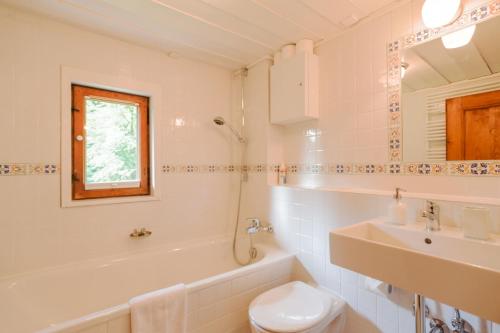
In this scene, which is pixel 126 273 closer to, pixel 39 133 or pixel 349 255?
pixel 39 133

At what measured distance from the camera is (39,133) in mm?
1651

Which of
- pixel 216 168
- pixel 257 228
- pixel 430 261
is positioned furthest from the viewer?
pixel 216 168

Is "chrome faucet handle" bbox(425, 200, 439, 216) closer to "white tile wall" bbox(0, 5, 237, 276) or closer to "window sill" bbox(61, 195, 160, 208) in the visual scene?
"white tile wall" bbox(0, 5, 237, 276)

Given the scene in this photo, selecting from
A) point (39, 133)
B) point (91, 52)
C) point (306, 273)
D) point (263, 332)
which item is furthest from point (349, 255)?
point (91, 52)

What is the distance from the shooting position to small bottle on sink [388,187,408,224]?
129 centimetres

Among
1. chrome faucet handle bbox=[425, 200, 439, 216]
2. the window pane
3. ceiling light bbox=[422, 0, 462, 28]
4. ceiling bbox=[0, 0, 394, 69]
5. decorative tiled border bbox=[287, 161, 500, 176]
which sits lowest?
chrome faucet handle bbox=[425, 200, 439, 216]

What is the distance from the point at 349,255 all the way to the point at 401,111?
948mm

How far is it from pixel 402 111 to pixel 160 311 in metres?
1.73

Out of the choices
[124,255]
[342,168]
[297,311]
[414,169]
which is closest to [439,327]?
[297,311]

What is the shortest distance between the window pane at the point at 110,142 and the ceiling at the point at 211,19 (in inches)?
21.2

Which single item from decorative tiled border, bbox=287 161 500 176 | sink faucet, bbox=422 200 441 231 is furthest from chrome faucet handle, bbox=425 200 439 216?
decorative tiled border, bbox=287 161 500 176

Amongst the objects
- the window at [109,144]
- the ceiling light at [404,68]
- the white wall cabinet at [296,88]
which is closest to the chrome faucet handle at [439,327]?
the ceiling light at [404,68]

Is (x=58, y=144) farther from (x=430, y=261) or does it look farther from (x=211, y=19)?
(x=430, y=261)

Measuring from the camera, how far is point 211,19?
5.57 ft
